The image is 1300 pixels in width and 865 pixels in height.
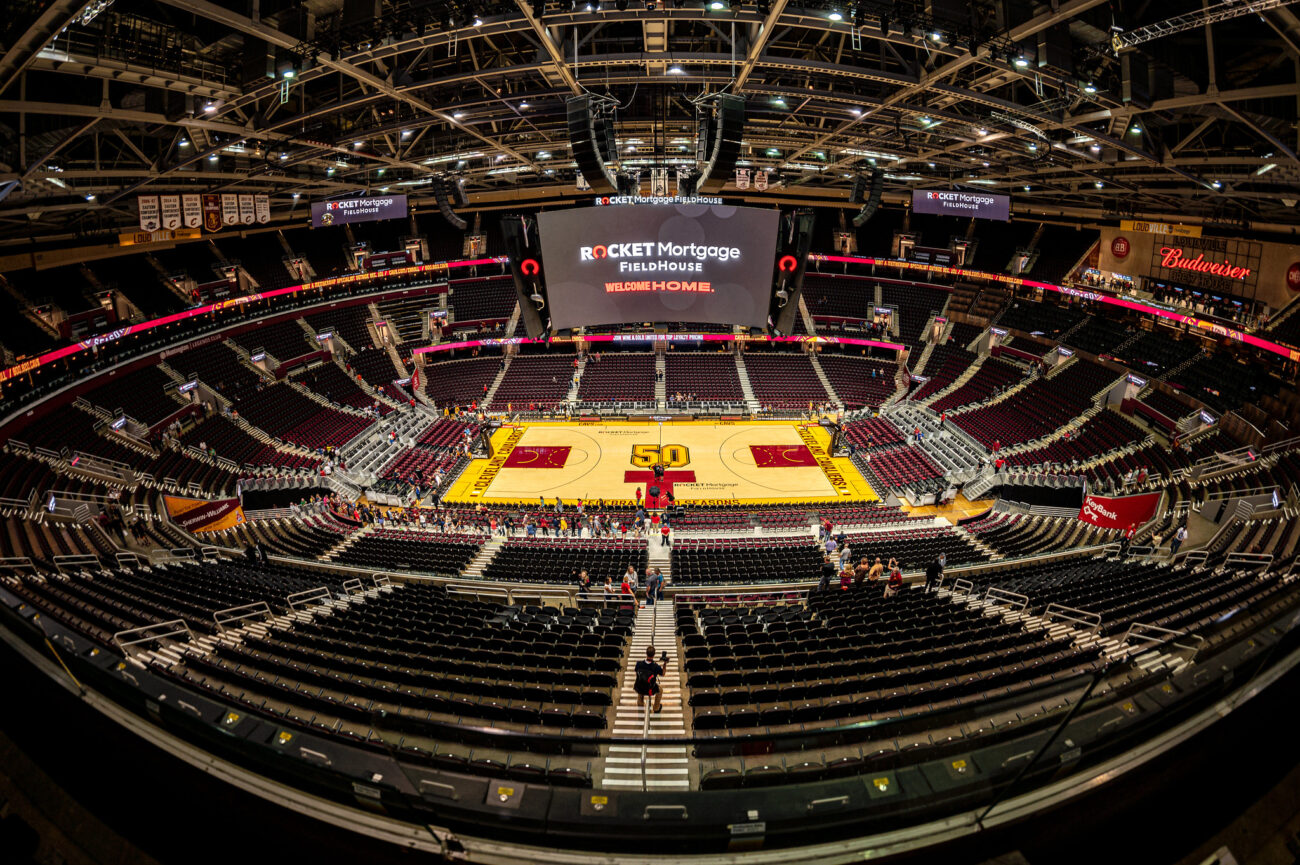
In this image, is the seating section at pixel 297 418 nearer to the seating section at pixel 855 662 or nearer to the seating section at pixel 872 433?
the seating section at pixel 855 662

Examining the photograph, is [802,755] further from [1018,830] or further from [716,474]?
[716,474]

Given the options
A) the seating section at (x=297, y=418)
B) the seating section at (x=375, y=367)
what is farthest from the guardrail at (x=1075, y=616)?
the seating section at (x=375, y=367)

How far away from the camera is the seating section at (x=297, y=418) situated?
117 ft

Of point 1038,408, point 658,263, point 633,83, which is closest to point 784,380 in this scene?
point 1038,408

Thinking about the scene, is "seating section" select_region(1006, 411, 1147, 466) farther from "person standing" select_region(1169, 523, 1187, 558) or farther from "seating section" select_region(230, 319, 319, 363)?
"seating section" select_region(230, 319, 319, 363)

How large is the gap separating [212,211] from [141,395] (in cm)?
1606

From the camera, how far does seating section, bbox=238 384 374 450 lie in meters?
35.6

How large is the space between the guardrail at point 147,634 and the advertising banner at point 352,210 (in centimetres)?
2607

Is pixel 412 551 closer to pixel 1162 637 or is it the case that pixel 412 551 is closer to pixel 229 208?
pixel 229 208

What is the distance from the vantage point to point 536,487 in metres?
33.0

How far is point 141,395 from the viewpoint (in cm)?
3128

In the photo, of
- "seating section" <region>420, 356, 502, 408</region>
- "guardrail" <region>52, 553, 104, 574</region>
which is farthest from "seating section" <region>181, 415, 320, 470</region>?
"guardrail" <region>52, 553, 104, 574</region>

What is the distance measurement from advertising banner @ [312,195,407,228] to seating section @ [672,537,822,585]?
81.1 ft

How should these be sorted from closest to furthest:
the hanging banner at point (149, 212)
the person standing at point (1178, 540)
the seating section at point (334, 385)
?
1. the person standing at point (1178, 540)
2. the hanging banner at point (149, 212)
3. the seating section at point (334, 385)
